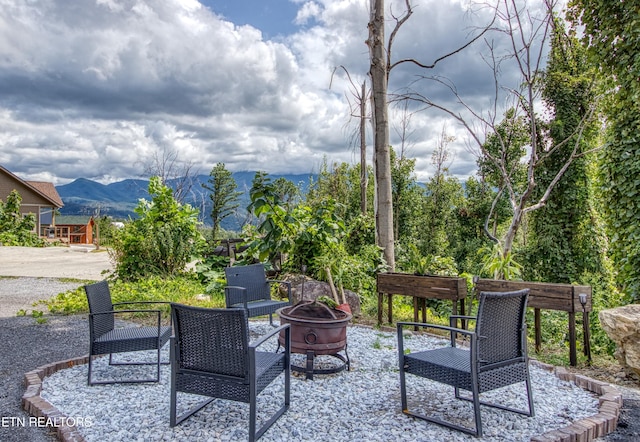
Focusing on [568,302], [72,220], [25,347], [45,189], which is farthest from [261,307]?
[72,220]

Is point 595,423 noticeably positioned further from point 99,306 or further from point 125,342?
point 99,306

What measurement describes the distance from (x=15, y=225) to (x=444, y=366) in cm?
2354

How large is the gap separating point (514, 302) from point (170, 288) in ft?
19.1

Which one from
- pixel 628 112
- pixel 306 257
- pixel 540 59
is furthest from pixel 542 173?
pixel 306 257

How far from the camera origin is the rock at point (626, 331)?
348 centimetres

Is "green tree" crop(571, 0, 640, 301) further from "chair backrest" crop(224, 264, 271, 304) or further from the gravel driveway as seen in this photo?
the gravel driveway

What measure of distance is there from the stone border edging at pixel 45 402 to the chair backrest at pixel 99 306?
1.69 ft

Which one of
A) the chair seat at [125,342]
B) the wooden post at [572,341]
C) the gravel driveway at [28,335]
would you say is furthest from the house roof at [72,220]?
the wooden post at [572,341]

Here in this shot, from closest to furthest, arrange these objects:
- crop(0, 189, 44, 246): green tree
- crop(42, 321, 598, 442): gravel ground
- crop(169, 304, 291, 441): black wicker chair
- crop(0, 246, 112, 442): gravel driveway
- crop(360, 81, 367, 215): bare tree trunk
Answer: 1. crop(169, 304, 291, 441): black wicker chair
2. crop(42, 321, 598, 442): gravel ground
3. crop(0, 246, 112, 442): gravel driveway
4. crop(360, 81, 367, 215): bare tree trunk
5. crop(0, 189, 44, 246): green tree

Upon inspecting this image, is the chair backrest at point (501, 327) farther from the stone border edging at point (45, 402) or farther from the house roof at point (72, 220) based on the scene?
the house roof at point (72, 220)

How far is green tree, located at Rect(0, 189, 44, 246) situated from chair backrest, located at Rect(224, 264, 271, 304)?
746 inches

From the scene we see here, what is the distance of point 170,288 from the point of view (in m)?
7.27

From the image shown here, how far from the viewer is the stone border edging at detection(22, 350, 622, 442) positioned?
2471 millimetres

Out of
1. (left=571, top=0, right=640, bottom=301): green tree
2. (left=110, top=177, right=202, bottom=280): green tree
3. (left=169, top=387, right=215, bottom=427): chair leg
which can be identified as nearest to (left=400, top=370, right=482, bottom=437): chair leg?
(left=169, top=387, right=215, bottom=427): chair leg
